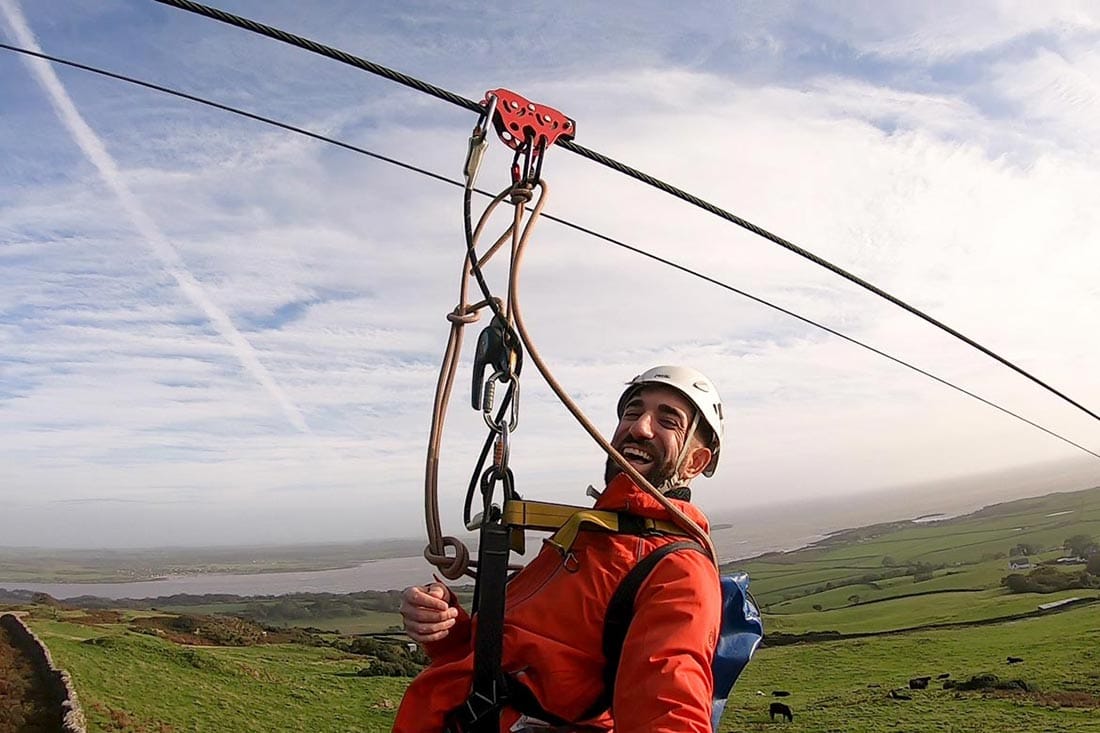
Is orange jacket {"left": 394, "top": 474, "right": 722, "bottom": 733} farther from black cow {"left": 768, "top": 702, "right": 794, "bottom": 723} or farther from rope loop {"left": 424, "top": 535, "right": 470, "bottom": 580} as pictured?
black cow {"left": 768, "top": 702, "right": 794, "bottom": 723}

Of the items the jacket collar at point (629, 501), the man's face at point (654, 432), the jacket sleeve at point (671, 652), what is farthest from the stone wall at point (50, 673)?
the jacket sleeve at point (671, 652)

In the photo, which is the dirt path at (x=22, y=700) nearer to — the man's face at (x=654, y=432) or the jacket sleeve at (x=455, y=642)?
the jacket sleeve at (x=455, y=642)

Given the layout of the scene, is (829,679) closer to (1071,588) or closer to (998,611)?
(998,611)

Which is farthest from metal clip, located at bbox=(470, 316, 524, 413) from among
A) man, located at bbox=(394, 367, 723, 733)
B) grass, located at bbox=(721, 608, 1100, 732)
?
grass, located at bbox=(721, 608, 1100, 732)

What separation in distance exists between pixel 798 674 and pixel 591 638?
16.5 metres

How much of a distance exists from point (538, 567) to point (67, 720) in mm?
9966

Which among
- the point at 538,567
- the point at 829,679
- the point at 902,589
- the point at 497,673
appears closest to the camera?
the point at 497,673

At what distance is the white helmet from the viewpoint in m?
2.90

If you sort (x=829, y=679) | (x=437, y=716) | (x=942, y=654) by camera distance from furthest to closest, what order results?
(x=942, y=654), (x=829, y=679), (x=437, y=716)

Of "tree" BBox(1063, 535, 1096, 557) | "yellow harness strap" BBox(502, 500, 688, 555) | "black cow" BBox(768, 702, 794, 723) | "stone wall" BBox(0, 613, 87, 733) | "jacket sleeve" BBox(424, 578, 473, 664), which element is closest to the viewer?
"yellow harness strap" BBox(502, 500, 688, 555)

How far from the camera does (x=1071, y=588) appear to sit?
24891 mm

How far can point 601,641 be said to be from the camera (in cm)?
217

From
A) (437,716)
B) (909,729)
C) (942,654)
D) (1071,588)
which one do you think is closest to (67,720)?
(437,716)

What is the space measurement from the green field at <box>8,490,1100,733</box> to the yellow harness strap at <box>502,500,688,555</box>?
9932mm
